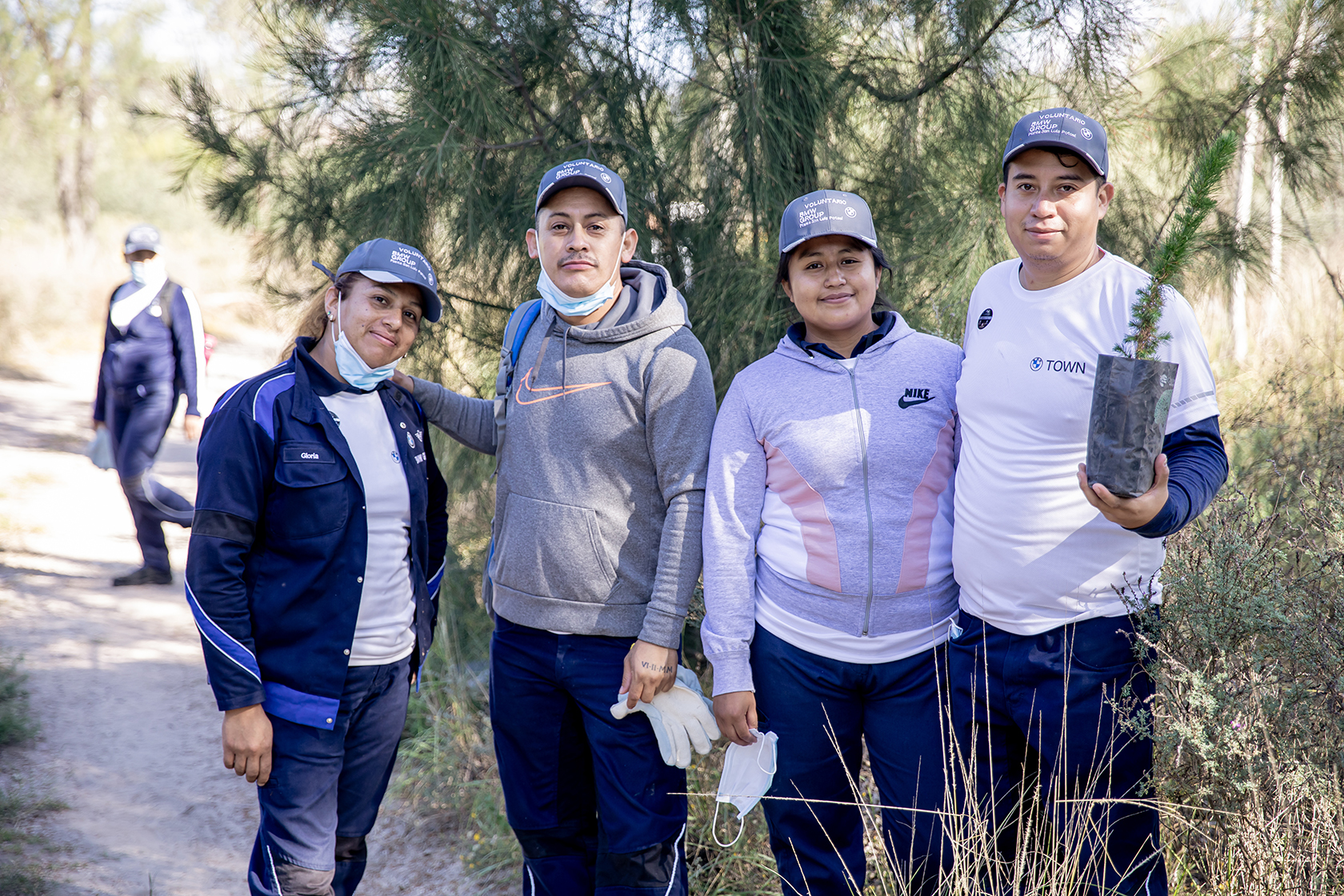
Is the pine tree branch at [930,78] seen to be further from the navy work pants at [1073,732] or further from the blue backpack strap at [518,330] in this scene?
the navy work pants at [1073,732]

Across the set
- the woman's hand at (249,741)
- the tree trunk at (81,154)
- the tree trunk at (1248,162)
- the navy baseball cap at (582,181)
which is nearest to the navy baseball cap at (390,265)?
the navy baseball cap at (582,181)

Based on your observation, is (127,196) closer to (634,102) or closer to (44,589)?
(44,589)

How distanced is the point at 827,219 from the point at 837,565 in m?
0.83

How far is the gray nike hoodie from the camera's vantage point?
240 centimetres

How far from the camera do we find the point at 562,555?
242cm

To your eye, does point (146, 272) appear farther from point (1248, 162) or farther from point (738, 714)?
point (1248, 162)

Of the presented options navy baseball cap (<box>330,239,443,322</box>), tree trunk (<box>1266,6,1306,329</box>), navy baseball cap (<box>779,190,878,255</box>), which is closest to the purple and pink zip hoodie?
navy baseball cap (<box>779,190,878,255</box>)

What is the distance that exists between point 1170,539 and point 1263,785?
873 mm

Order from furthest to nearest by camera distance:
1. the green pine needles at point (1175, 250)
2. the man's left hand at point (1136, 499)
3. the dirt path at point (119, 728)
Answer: the dirt path at point (119, 728) < the man's left hand at point (1136, 499) < the green pine needles at point (1175, 250)

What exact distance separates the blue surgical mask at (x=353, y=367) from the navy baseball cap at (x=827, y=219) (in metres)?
1.11

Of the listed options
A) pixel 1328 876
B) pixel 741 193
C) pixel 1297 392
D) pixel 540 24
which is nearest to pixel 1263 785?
pixel 1328 876

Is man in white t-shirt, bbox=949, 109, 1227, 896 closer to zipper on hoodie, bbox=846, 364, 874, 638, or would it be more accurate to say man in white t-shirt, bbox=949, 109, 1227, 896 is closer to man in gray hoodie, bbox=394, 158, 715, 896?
zipper on hoodie, bbox=846, 364, 874, 638

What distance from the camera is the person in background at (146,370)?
247 inches

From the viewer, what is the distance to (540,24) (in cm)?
343
